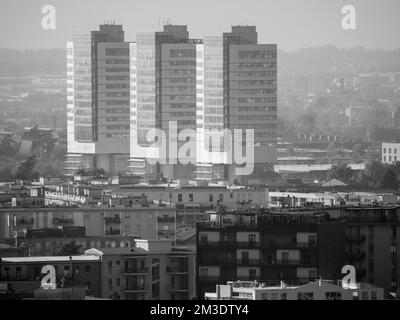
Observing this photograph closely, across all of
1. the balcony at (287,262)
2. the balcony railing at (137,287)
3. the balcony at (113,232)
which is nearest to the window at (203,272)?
the balcony at (287,262)

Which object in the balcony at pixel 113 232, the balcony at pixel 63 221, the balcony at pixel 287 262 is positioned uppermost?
the balcony at pixel 287 262

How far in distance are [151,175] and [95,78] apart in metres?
12.7

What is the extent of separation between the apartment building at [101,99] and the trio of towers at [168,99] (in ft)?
0.15

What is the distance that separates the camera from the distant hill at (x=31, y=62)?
141050 mm

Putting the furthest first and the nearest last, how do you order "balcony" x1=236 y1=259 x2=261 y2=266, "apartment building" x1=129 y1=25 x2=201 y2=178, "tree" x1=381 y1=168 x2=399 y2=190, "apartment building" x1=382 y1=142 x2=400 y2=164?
"apartment building" x1=382 y1=142 x2=400 y2=164, "apartment building" x1=129 y1=25 x2=201 y2=178, "tree" x1=381 y1=168 x2=399 y2=190, "balcony" x1=236 y1=259 x2=261 y2=266

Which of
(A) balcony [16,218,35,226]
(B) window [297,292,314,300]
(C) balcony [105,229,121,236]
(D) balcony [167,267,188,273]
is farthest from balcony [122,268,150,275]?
(A) balcony [16,218,35,226]

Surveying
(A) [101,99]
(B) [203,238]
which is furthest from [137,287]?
(A) [101,99]

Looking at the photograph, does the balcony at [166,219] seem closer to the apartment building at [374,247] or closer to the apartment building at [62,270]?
the apartment building at [374,247]

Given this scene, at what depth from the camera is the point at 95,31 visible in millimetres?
114500

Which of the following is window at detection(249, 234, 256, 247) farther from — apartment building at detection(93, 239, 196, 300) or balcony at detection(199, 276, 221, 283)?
apartment building at detection(93, 239, 196, 300)

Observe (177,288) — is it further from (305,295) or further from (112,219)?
(112,219)

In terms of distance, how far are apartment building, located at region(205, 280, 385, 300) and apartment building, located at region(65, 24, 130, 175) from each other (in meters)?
77.8

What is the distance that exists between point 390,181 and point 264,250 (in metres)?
54.4

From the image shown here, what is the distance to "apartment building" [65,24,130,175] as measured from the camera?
11169 centimetres
